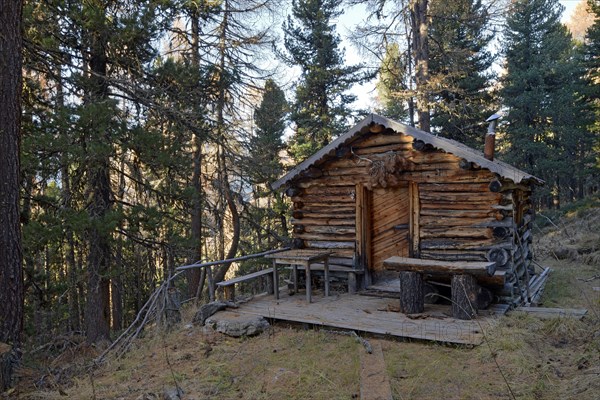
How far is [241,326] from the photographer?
24.9ft

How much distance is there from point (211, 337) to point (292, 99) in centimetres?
1440

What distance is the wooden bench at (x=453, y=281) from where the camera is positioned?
7.29m

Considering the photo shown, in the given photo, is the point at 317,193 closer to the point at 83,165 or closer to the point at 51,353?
the point at 83,165

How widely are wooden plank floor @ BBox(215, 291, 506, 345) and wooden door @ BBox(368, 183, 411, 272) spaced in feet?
4.05

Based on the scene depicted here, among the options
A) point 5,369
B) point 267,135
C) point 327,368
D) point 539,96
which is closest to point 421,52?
point 267,135

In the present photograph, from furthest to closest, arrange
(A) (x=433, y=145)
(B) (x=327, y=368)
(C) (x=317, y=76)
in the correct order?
(C) (x=317, y=76)
(A) (x=433, y=145)
(B) (x=327, y=368)

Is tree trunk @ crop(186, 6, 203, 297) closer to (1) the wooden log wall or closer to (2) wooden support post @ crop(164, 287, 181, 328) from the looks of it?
(1) the wooden log wall

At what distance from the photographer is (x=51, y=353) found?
11.0 metres

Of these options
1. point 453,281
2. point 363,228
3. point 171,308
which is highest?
point 363,228

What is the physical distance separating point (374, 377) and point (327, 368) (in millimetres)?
A: 759

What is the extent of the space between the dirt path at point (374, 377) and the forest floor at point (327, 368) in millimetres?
92

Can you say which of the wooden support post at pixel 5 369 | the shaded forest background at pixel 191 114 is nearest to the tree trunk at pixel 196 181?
the shaded forest background at pixel 191 114

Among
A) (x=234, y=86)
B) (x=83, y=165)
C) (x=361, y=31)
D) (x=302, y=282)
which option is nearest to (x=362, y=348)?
(x=302, y=282)

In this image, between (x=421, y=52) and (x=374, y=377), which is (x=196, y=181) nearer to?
(x=421, y=52)
